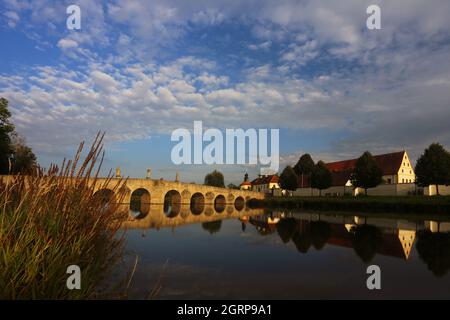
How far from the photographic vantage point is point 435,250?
12914 mm

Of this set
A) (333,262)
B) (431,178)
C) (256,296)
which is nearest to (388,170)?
(431,178)

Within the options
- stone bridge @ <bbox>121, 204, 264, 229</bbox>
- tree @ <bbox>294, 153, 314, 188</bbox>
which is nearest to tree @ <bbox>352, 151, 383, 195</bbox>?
stone bridge @ <bbox>121, 204, 264, 229</bbox>

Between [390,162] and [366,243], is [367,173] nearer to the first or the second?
[390,162]

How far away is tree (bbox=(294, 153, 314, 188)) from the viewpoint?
6738 cm

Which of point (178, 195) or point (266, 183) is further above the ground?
point (266, 183)

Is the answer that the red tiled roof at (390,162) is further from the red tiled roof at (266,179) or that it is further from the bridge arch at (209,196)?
the red tiled roof at (266,179)

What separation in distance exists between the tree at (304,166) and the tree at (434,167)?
89.7 feet

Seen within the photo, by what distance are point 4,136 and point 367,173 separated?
146 feet

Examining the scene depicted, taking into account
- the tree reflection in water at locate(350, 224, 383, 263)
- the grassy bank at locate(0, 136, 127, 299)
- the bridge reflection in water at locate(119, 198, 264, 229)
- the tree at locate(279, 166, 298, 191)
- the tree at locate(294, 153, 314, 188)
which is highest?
the tree at locate(294, 153, 314, 188)

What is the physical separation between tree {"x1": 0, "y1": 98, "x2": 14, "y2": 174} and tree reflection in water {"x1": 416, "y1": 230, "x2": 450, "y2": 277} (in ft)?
122

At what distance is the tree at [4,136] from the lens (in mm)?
33594

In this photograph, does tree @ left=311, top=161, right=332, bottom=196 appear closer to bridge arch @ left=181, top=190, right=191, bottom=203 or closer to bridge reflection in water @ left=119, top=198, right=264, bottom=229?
bridge reflection in water @ left=119, top=198, right=264, bottom=229

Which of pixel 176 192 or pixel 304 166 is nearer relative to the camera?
pixel 176 192

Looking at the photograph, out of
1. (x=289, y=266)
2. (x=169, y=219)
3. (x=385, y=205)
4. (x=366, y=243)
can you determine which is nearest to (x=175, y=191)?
(x=169, y=219)
